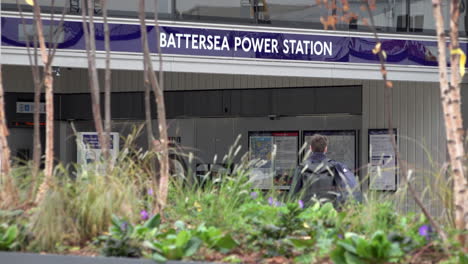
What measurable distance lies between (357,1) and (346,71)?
1263 millimetres

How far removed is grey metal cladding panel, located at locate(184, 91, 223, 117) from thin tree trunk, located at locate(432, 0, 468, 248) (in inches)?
432

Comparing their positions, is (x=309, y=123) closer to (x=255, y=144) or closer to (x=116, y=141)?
(x=255, y=144)

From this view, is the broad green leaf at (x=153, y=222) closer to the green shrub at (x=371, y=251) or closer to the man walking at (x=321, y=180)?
the green shrub at (x=371, y=251)

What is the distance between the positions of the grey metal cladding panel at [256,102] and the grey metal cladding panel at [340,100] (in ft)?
3.29

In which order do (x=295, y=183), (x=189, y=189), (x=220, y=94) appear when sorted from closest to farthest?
(x=189, y=189)
(x=295, y=183)
(x=220, y=94)

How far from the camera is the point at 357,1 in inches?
579

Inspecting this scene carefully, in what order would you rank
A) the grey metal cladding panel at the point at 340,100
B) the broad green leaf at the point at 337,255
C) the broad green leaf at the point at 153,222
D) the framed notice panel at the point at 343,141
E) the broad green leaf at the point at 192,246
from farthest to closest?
the framed notice panel at the point at 343,141 < the grey metal cladding panel at the point at 340,100 < the broad green leaf at the point at 153,222 < the broad green leaf at the point at 192,246 < the broad green leaf at the point at 337,255

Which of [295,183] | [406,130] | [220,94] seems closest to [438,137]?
[406,130]

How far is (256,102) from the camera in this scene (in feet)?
55.0

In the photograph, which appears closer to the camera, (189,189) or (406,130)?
(189,189)

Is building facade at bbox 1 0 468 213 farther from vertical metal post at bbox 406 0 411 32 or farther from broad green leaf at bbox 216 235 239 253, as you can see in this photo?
broad green leaf at bbox 216 235 239 253

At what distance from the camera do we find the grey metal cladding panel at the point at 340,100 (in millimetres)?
16344

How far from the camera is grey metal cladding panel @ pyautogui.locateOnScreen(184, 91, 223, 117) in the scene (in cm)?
1691

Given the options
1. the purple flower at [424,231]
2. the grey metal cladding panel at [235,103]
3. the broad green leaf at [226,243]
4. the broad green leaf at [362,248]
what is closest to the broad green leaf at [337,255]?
the broad green leaf at [362,248]
